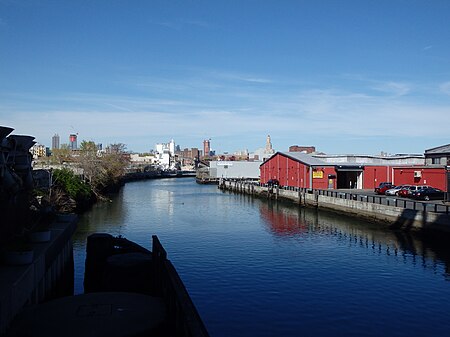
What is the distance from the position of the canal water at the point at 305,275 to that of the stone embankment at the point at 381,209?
1.13m

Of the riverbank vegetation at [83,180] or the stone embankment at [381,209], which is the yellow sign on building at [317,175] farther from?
the riverbank vegetation at [83,180]

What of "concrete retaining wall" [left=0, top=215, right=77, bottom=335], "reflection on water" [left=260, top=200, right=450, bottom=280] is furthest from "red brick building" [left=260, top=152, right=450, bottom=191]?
"concrete retaining wall" [left=0, top=215, right=77, bottom=335]

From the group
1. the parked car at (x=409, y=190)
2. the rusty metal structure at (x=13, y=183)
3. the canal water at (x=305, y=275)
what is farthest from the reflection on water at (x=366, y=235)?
the rusty metal structure at (x=13, y=183)

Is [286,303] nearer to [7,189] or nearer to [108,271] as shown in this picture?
[108,271]

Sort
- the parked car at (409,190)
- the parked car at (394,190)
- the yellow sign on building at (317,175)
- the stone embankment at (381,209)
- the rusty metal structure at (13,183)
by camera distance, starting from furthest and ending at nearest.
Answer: the yellow sign on building at (317,175)
the parked car at (394,190)
the parked car at (409,190)
the stone embankment at (381,209)
the rusty metal structure at (13,183)

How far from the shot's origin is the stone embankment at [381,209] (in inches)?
1224

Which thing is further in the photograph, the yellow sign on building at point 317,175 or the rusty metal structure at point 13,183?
the yellow sign on building at point 317,175

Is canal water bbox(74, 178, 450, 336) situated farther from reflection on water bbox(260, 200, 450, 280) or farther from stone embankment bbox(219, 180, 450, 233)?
stone embankment bbox(219, 180, 450, 233)

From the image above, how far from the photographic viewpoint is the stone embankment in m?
31.1

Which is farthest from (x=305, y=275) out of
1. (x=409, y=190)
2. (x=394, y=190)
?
(x=394, y=190)

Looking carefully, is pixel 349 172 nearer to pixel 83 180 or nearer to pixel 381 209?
pixel 381 209

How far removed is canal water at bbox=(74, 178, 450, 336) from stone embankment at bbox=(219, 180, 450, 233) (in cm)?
113

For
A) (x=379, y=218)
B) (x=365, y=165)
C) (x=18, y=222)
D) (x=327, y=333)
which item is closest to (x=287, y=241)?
(x=379, y=218)

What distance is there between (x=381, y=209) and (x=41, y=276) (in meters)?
30.6
